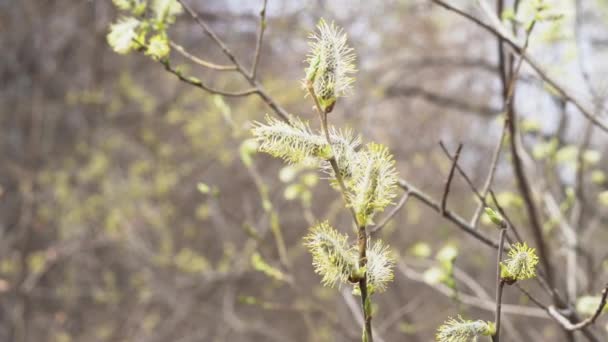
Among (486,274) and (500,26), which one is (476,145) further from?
(500,26)

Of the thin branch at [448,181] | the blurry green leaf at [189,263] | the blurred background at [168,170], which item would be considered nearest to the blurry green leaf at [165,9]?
the thin branch at [448,181]

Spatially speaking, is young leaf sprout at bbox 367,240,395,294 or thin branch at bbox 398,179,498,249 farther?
thin branch at bbox 398,179,498,249

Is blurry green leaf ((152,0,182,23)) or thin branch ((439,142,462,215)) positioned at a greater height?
blurry green leaf ((152,0,182,23))

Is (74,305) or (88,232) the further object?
(74,305)

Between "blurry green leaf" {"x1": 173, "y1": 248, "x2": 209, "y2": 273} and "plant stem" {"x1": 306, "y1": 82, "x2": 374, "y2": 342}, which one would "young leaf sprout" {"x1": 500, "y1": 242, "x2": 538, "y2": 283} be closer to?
"plant stem" {"x1": 306, "y1": 82, "x2": 374, "y2": 342}

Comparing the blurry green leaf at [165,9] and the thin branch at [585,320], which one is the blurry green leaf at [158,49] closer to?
the blurry green leaf at [165,9]

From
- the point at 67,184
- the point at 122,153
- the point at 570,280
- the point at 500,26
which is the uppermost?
the point at 122,153

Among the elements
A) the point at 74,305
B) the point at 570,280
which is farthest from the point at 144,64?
the point at 570,280

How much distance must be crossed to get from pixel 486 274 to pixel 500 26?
5729mm

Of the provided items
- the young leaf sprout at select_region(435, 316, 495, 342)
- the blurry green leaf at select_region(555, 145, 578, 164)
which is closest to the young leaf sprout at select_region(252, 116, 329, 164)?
the young leaf sprout at select_region(435, 316, 495, 342)

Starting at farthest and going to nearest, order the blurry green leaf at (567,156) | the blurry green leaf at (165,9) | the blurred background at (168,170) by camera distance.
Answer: the blurred background at (168,170)
the blurry green leaf at (567,156)
the blurry green leaf at (165,9)

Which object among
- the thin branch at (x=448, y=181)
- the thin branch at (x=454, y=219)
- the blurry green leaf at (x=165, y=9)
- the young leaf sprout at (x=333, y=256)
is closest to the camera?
the young leaf sprout at (x=333, y=256)

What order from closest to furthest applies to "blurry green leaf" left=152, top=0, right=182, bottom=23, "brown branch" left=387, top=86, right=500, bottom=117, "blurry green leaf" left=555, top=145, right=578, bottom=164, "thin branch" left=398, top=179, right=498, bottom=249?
"thin branch" left=398, top=179, right=498, bottom=249
"blurry green leaf" left=152, top=0, right=182, bottom=23
"blurry green leaf" left=555, top=145, right=578, bottom=164
"brown branch" left=387, top=86, right=500, bottom=117

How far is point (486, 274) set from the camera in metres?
6.57
